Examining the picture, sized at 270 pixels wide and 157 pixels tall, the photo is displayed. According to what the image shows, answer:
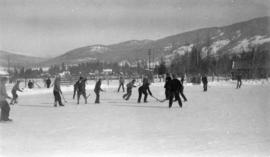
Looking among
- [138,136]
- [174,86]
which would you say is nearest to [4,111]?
[138,136]

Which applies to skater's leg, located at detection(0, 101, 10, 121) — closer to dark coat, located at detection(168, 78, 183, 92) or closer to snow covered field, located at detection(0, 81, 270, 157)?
snow covered field, located at detection(0, 81, 270, 157)

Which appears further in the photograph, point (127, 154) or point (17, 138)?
point (17, 138)

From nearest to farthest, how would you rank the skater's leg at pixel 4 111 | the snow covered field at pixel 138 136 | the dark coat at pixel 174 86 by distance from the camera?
the snow covered field at pixel 138 136
the skater's leg at pixel 4 111
the dark coat at pixel 174 86

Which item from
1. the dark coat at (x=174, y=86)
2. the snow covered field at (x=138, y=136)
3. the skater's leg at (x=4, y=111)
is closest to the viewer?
the snow covered field at (x=138, y=136)

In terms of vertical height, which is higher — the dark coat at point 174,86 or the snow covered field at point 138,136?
the dark coat at point 174,86

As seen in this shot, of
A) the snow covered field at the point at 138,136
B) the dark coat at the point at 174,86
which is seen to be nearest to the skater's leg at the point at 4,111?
the snow covered field at the point at 138,136

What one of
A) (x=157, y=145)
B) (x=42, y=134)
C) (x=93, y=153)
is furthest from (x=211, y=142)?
(x=42, y=134)

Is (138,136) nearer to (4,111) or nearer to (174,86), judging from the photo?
(4,111)

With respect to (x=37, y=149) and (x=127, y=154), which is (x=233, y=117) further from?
A: (x=37, y=149)

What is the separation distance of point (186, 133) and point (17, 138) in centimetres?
381

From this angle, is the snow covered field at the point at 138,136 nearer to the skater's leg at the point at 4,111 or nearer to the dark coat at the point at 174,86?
the skater's leg at the point at 4,111

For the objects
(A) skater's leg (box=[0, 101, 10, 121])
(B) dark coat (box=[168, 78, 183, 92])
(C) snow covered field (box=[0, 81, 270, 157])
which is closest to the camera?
(C) snow covered field (box=[0, 81, 270, 157])

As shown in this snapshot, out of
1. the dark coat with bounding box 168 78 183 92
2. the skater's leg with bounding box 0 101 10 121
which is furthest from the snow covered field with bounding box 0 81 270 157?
the dark coat with bounding box 168 78 183 92

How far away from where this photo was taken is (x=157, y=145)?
21.5 feet
